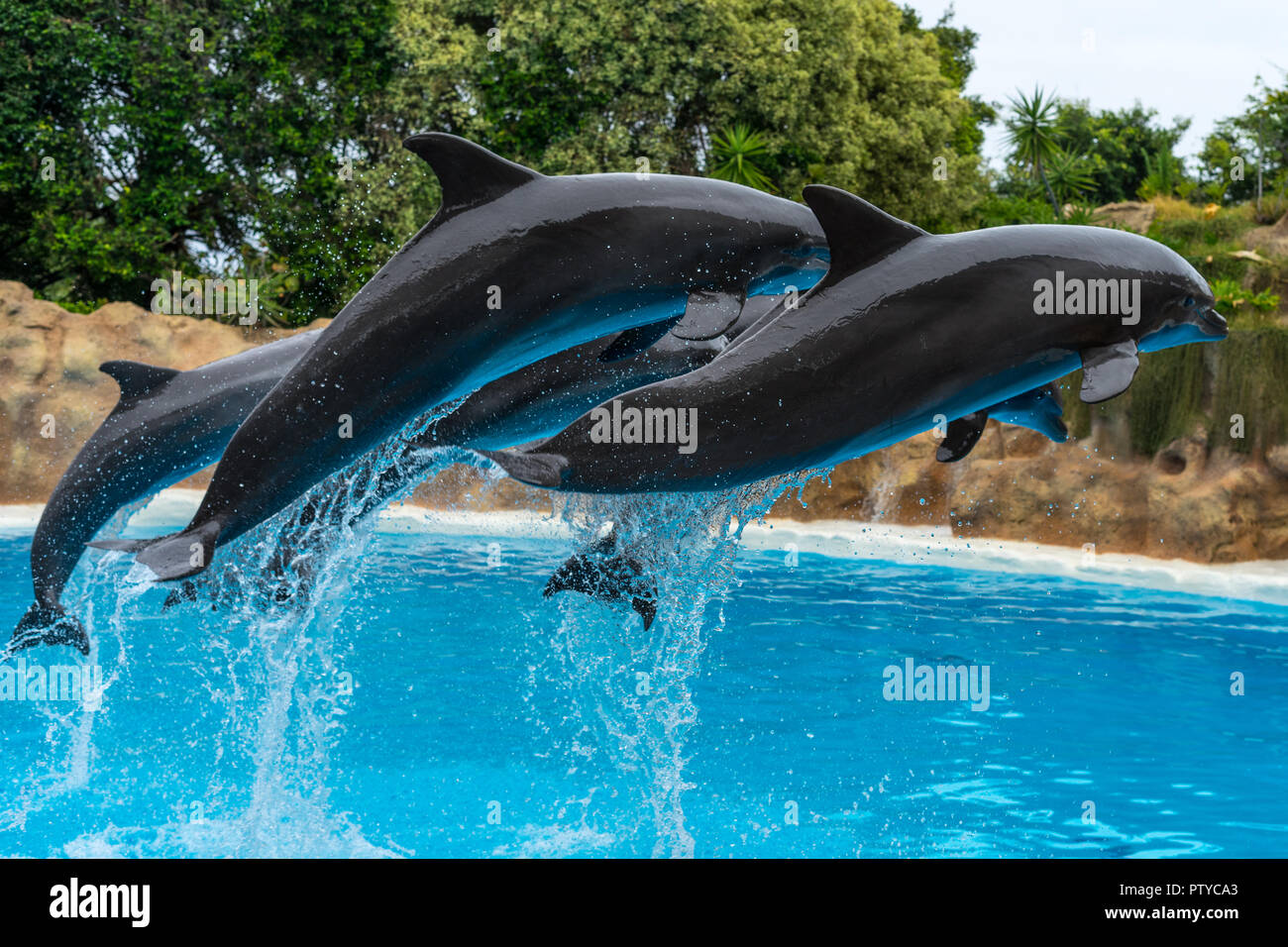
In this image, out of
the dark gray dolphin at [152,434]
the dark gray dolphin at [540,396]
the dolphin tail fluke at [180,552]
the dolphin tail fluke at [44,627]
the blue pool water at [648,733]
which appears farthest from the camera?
the blue pool water at [648,733]

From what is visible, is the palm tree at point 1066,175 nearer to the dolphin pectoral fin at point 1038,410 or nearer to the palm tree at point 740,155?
the palm tree at point 740,155

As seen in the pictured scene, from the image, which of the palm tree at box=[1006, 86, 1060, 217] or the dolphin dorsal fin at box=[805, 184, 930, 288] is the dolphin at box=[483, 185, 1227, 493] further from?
the palm tree at box=[1006, 86, 1060, 217]

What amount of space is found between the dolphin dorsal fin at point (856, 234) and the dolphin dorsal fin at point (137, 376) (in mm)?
3522

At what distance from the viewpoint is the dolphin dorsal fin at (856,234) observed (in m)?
4.27

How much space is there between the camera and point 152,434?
19.5 feet

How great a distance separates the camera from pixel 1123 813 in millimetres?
7469

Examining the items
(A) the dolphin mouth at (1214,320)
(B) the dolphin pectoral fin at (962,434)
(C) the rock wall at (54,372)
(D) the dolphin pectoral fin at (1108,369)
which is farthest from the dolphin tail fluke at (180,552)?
(C) the rock wall at (54,372)

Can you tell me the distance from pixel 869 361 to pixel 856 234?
0.49 m

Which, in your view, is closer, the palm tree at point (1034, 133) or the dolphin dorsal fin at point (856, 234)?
the dolphin dorsal fin at point (856, 234)

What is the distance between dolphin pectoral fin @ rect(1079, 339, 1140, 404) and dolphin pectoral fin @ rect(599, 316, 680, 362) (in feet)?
5.05

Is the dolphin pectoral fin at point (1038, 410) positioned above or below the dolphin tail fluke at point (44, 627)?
above

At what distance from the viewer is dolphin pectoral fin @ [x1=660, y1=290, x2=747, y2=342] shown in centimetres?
428

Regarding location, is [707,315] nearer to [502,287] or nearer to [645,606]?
[502,287]

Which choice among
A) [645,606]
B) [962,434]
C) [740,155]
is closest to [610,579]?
[645,606]
